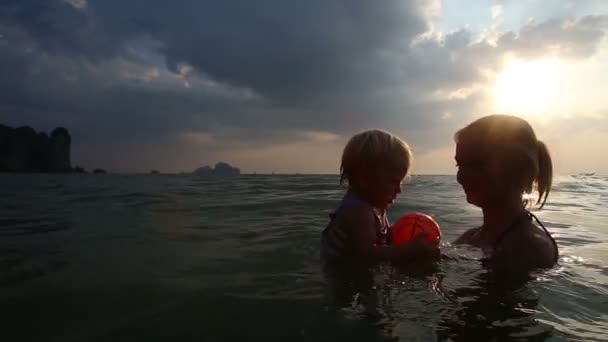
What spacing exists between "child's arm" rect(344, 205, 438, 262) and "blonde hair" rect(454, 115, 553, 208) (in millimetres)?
1146

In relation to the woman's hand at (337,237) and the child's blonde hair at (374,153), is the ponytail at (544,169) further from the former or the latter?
the woman's hand at (337,237)

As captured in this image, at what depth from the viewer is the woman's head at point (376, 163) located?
187 inches

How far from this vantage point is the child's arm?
4352 mm

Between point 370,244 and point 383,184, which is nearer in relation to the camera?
point 370,244

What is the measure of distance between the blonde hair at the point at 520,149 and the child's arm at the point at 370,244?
1146 millimetres

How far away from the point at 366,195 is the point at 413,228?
2.19 ft

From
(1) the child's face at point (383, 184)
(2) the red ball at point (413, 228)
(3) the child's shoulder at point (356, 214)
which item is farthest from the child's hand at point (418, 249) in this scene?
(1) the child's face at point (383, 184)

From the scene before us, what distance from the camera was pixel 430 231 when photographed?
475 centimetres

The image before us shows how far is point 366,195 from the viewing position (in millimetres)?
4914

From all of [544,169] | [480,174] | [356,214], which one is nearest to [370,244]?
[356,214]

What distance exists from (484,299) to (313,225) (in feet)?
14.9

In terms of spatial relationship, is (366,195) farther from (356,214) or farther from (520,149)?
(520,149)

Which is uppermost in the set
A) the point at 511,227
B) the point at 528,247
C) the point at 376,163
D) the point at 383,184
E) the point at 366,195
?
the point at 376,163

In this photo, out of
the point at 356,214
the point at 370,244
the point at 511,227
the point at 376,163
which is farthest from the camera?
the point at 376,163
